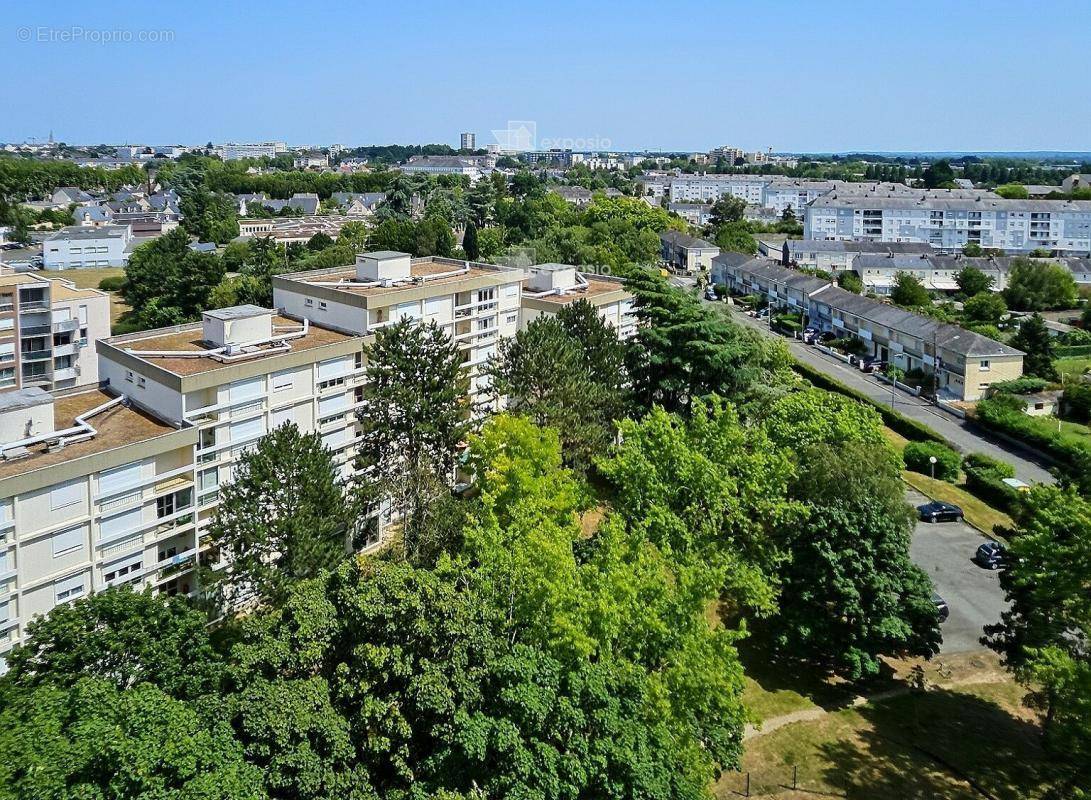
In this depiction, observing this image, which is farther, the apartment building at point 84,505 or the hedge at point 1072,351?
the hedge at point 1072,351

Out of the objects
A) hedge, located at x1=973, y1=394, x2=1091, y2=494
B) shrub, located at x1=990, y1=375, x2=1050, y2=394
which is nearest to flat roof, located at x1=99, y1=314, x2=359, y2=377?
hedge, located at x1=973, y1=394, x2=1091, y2=494

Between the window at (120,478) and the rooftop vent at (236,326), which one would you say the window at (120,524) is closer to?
the window at (120,478)

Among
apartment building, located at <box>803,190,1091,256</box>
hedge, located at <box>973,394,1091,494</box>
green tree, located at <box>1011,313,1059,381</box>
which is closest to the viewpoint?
hedge, located at <box>973,394,1091,494</box>

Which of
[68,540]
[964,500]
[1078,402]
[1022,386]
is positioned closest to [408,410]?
[68,540]

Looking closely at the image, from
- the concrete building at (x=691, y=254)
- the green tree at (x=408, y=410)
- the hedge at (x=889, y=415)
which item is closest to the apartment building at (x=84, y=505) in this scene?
the green tree at (x=408, y=410)

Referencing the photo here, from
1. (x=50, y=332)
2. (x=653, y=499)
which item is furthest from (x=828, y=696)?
(x=50, y=332)

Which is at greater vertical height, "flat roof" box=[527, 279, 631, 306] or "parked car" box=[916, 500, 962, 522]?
"flat roof" box=[527, 279, 631, 306]

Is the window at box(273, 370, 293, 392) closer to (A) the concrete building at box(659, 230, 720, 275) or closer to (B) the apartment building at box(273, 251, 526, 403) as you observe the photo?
(B) the apartment building at box(273, 251, 526, 403)
